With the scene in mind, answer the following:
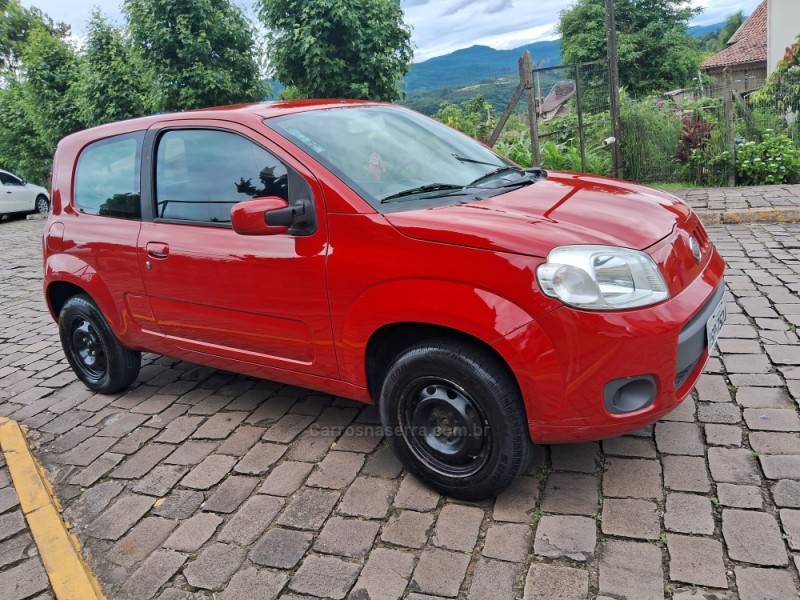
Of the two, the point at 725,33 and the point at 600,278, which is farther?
the point at 725,33

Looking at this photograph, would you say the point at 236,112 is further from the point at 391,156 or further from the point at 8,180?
the point at 8,180

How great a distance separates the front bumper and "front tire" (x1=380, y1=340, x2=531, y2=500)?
0.33 feet

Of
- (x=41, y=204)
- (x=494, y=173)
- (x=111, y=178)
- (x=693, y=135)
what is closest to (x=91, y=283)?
(x=111, y=178)

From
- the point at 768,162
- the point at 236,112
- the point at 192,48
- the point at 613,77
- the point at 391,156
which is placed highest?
the point at 192,48

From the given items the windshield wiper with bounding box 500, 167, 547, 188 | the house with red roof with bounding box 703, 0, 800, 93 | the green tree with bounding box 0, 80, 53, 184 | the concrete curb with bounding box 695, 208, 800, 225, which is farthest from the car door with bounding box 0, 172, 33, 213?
the house with red roof with bounding box 703, 0, 800, 93

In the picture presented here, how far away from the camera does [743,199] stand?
791 cm

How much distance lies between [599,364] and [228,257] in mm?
1883

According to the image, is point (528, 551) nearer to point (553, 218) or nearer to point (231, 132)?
point (553, 218)

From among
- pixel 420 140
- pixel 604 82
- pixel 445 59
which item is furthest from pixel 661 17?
pixel 445 59

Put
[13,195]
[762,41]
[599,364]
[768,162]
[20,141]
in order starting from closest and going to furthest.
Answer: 1. [599,364]
2. [768,162]
3. [13,195]
4. [20,141]
5. [762,41]

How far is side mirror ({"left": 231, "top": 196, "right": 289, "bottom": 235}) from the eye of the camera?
2885 mm

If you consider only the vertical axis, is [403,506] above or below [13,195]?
below

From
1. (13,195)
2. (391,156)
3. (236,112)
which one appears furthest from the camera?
(13,195)

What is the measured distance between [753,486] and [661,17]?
61.8 meters
